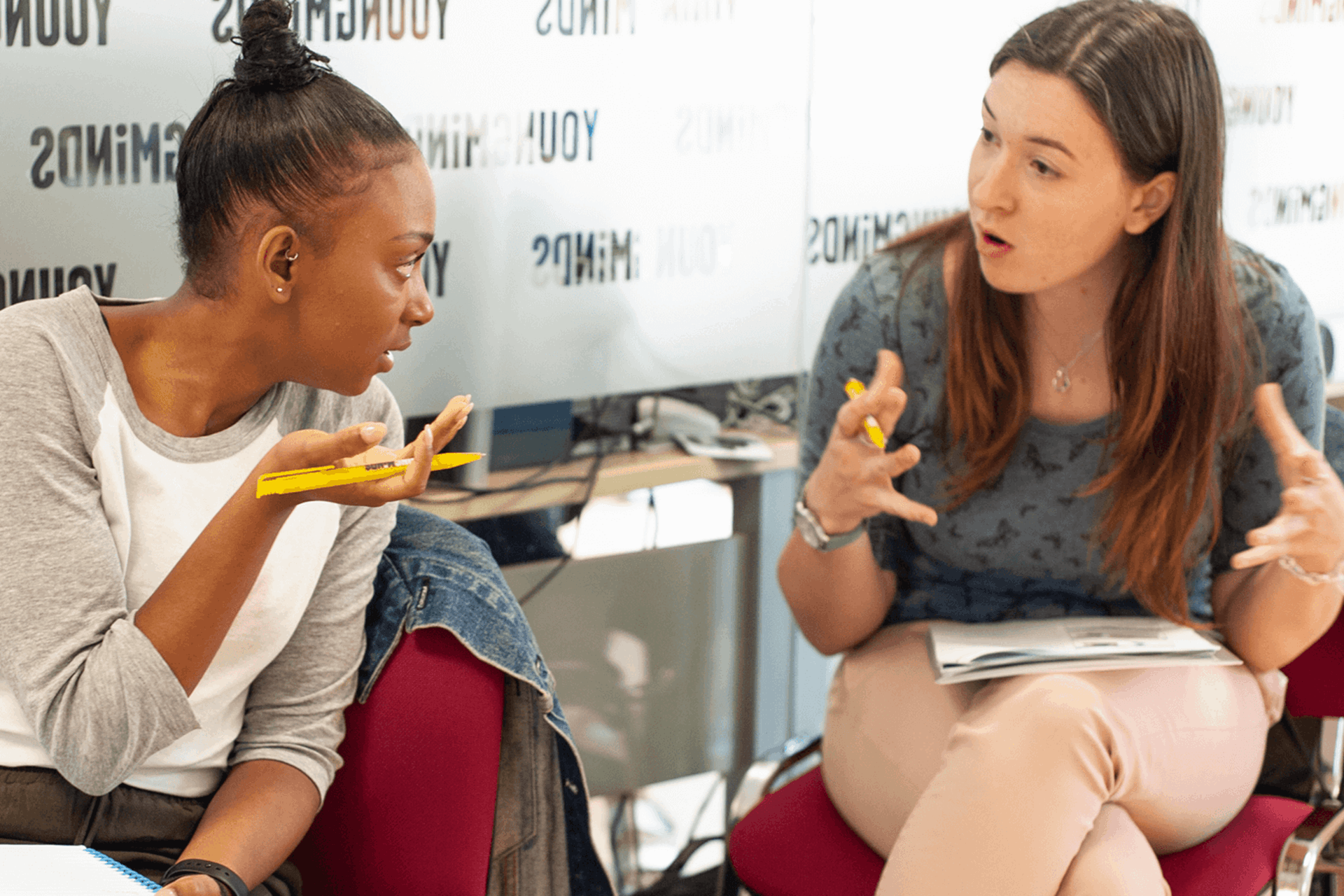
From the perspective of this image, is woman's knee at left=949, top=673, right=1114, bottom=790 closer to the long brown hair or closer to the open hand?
the long brown hair

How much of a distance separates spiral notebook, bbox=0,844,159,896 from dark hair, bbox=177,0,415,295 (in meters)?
0.47

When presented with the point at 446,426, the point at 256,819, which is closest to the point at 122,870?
the point at 256,819

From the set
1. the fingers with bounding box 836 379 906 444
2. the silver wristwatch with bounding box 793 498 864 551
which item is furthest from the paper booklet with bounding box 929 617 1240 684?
the fingers with bounding box 836 379 906 444

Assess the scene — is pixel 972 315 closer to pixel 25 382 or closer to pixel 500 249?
pixel 500 249

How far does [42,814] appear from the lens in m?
1.13

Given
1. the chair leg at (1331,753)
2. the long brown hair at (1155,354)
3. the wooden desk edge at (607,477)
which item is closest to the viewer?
the long brown hair at (1155,354)

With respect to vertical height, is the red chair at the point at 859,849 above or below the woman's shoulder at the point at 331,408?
below

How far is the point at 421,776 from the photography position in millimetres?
1285

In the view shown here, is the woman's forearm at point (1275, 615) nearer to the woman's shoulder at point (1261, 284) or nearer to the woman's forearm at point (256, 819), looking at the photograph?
the woman's shoulder at point (1261, 284)

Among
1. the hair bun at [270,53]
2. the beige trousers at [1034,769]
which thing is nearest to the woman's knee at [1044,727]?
the beige trousers at [1034,769]

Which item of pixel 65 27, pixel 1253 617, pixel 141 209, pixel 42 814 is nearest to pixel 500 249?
pixel 141 209

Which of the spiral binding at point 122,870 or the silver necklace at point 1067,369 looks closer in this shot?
the spiral binding at point 122,870

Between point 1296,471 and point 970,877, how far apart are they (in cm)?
57

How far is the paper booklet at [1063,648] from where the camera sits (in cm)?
142
